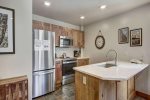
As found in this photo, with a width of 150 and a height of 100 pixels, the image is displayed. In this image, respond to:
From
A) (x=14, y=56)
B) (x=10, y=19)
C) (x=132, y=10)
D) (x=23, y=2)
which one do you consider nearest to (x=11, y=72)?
(x=14, y=56)

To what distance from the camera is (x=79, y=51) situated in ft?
19.1

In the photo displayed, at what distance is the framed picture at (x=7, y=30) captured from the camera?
1865 mm

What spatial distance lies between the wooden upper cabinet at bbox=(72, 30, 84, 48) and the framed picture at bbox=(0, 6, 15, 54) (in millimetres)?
3304

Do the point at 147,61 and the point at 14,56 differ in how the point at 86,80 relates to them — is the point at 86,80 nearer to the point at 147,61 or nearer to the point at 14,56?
the point at 14,56

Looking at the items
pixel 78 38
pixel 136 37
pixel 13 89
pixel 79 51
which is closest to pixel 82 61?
pixel 79 51

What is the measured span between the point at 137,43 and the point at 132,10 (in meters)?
1.11

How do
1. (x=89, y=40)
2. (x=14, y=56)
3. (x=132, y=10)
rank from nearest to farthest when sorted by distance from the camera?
(x=14, y=56) < (x=132, y=10) < (x=89, y=40)

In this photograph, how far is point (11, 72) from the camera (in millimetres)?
1984

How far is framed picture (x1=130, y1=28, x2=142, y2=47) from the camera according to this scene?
3576mm

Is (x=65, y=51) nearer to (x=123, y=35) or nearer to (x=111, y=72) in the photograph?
(x=123, y=35)

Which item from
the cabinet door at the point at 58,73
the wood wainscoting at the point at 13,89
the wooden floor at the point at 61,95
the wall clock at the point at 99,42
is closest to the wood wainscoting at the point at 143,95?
the wooden floor at the point at 61,95

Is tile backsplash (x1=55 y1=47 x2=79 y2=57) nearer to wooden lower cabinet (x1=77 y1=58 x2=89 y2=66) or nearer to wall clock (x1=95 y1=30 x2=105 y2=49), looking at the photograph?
wooden lower cabinet (x1=77 y1=58 x2=89 y2=66)

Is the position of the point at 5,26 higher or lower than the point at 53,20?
lower

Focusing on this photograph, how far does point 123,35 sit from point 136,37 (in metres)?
0.45
